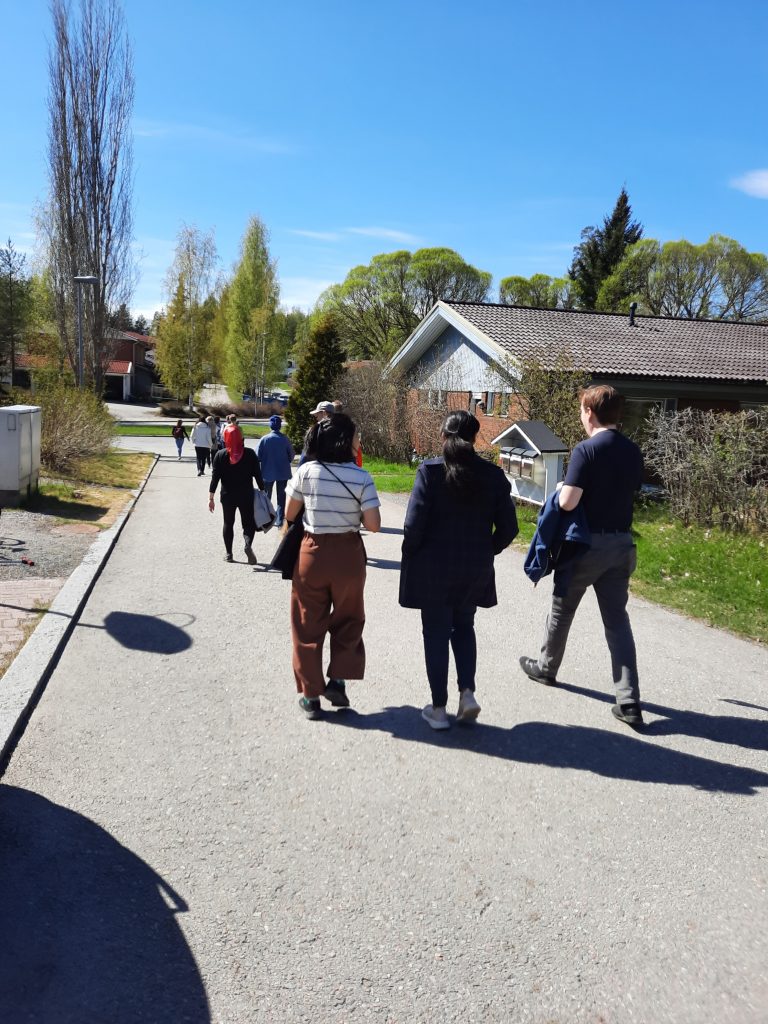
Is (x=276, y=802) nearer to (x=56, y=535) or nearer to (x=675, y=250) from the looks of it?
(x=56, y=535)

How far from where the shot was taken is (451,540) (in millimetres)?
4109

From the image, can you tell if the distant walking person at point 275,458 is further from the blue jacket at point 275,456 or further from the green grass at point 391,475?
the green grass at point 391,475

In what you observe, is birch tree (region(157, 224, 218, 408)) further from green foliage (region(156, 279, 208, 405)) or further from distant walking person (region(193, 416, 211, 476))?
distant walking person (region(193, 416, 211, 476))

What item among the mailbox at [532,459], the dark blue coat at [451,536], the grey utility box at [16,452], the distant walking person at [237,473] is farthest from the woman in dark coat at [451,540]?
the grey utility box at [16,452]

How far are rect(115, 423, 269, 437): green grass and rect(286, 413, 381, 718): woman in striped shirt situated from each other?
33.4m

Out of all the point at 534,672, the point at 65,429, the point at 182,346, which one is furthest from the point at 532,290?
the point at 534,672

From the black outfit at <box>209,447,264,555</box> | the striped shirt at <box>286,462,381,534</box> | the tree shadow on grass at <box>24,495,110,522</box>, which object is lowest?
the tree shadow on grass at <box>24,495,110,522</box>

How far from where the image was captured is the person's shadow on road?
7.52 ft

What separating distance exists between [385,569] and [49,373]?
2566cm

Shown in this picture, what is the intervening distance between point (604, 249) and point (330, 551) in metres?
48.1

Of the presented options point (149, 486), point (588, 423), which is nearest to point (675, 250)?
point (149, 486)

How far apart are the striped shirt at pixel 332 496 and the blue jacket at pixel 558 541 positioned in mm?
993

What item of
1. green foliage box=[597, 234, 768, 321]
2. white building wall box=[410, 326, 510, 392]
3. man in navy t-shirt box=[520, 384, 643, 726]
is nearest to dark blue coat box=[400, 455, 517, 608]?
man in navy t-shirt box=[520, 384, 643, 726]

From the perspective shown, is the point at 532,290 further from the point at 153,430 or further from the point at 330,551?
the point at 330,551
